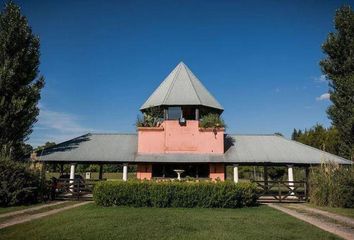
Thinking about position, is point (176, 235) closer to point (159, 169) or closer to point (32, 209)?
point (32, 209)

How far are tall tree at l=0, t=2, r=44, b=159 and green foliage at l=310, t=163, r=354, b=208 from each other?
1829cm

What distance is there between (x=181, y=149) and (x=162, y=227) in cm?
1329

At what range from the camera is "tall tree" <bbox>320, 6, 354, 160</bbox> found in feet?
80.6

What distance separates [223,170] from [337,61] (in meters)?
11.7

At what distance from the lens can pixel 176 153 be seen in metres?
24.1

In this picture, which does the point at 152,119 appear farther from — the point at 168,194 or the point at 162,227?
the point at 162,227

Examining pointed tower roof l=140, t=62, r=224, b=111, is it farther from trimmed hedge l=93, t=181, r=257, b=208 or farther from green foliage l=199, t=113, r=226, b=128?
trimmed hedge l=93, t=181, r=257, b=208

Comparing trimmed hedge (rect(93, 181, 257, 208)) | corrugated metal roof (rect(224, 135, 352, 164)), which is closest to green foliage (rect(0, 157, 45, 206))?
trimmed hedge (rect(93, 181, 257, 208))

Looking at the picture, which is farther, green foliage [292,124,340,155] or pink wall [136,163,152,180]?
green foliage [292,124,340,155]

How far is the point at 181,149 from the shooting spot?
24.2 m

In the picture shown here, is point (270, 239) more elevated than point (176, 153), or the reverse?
point (176, 153)

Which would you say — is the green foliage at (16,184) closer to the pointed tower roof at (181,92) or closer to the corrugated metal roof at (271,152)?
the pointed tower roof at (181,92)

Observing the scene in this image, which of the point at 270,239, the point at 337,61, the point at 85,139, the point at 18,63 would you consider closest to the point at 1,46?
the point at 18,63

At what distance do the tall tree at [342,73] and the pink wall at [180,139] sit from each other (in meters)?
8.62
